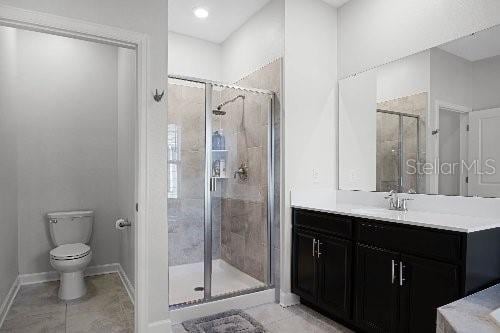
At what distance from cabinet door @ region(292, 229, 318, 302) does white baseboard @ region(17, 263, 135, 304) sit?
1579 millimetres

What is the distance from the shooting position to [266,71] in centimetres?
321

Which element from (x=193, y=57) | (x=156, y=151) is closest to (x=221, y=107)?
(x=156, y=151)

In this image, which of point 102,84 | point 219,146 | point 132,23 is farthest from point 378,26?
point 102,84

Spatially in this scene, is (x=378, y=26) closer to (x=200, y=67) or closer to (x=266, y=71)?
(x=266, y=71)

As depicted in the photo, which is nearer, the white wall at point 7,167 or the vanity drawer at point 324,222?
the vanity drawer at point 324,222

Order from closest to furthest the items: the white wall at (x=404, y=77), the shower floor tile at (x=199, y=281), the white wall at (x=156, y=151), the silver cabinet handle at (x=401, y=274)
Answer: the silver cabinet handle at (x=401, y=274)
the white wall at (x=156, y=151)
the white wall at (x=404, y=77)
the shower floor tile at (x=199, y=281)

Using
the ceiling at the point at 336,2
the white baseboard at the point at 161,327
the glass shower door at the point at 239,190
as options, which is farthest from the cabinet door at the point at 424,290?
the ceiling at the point at 336,2

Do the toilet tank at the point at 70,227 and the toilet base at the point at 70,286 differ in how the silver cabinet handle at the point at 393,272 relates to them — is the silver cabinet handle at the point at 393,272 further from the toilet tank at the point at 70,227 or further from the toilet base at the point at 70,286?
the toilet tank at the point at 70,227

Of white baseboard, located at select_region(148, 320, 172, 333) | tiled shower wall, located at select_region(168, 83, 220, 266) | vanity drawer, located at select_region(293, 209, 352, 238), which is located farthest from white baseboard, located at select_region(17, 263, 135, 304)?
vanity drawer, located at select_region(293, 209, 352, 238)

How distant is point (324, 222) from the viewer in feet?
8.61

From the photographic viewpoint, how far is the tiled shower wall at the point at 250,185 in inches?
123

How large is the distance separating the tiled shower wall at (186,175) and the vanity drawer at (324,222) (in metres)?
0.79

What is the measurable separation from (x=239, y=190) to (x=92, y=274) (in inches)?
80.2

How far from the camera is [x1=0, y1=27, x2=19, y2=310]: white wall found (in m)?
2.79
